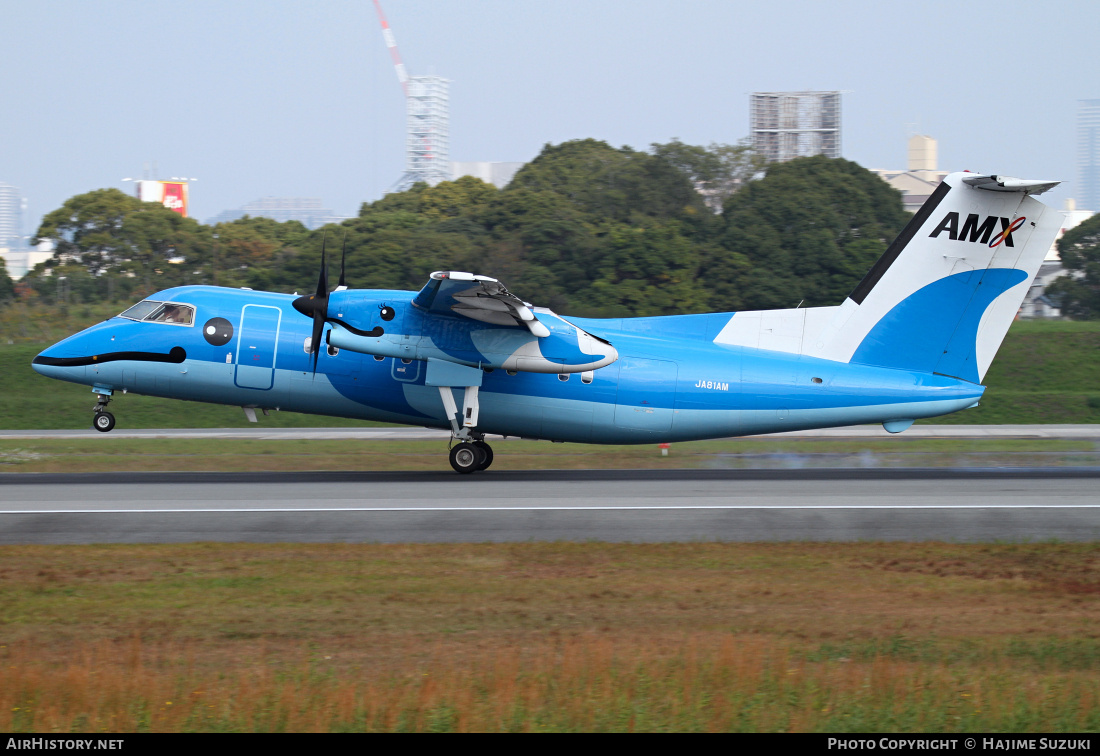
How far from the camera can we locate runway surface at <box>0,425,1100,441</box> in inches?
1104

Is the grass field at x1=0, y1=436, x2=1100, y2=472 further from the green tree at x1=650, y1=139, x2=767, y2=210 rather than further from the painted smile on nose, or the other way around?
the green tree at x1=650, y1=139, x2=767, y2=210

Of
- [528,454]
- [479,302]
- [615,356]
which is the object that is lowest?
[528,454]

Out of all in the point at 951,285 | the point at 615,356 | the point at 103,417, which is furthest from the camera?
the point at 103,417

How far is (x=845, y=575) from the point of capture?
35.0ft

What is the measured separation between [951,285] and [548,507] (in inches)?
345

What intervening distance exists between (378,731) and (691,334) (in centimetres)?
1344

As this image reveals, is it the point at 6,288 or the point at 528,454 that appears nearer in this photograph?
the point at 528,454

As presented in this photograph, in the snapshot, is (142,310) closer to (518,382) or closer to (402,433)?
(518,382)

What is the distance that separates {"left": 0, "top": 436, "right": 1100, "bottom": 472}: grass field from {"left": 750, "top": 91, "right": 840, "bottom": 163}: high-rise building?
118m

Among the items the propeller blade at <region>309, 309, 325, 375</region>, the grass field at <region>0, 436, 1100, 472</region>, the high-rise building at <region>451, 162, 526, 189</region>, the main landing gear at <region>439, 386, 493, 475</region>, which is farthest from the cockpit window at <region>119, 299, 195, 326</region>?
the high-rise building at <region>451, 162, 526, 189</region>

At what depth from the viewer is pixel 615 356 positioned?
56.6 feet

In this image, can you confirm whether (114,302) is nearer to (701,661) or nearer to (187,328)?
(187,328)

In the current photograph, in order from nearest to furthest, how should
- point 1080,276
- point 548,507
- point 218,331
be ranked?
point 548,507, point 218,331, point 1080,276

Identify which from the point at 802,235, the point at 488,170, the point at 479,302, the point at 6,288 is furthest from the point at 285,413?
the point at 488,170
